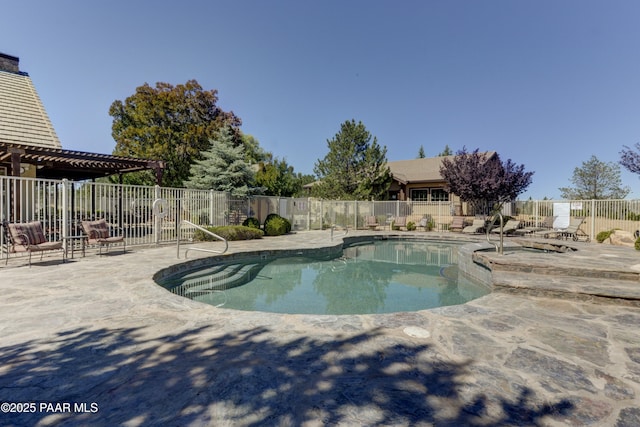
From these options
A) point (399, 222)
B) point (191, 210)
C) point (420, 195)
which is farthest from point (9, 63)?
point (420, 195)

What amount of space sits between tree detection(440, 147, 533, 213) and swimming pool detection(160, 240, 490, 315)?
30.2 feet

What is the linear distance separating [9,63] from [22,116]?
496cm

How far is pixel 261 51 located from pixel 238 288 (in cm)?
1291

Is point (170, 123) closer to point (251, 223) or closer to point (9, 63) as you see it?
point (9, 63)

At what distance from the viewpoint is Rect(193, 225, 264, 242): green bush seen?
11297 mm

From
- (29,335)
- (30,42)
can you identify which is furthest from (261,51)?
(29,335)

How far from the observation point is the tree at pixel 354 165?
70.8ft

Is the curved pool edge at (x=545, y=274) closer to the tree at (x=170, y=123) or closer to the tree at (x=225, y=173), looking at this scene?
the tree at (x=225, y=173)

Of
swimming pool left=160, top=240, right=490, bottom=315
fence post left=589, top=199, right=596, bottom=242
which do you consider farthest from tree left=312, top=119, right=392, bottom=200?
swimming pool left=160, top=240, right=490, bottom=315

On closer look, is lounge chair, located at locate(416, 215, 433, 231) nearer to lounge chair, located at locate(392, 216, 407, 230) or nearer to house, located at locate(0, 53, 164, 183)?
lounge chair, located at locate(392, 216, 407, 230)

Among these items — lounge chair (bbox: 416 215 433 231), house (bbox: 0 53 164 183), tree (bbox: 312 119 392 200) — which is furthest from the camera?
tree (bbox: 312 119 392 200)

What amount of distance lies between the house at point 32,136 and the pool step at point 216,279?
18.8ft

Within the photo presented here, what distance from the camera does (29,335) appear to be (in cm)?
288

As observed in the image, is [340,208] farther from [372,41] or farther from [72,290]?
[72,290]
